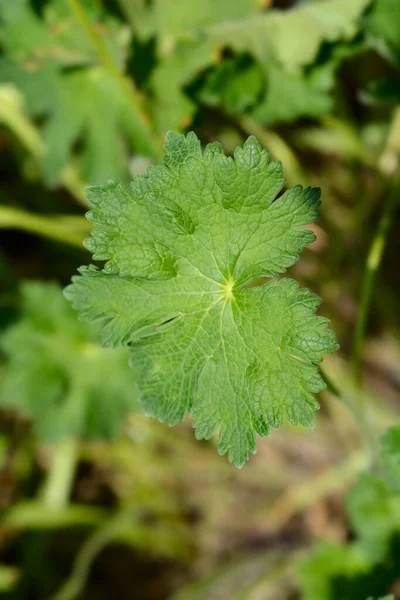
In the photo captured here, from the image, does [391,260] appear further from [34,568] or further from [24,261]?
[34,568]

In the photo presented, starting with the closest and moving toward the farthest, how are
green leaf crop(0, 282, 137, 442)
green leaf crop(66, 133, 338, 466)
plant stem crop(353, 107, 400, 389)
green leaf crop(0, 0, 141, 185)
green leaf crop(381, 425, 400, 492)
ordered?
green leaf crop(66, 133, 338, 466) → green leaf crop(381, 425, 400, 492) → plant stem crop(353, 107, 400, 389) → green leaf crop(0, 0, 141, 185) → green leaf crop(0, 282, 137, 442)

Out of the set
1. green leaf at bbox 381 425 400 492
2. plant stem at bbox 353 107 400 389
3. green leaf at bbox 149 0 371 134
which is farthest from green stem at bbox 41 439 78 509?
green leaf at bbox 381 425 400 492

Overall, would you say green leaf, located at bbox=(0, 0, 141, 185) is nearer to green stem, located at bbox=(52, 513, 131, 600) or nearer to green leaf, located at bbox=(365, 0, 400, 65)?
green leaf, located at bbox=(365, 0, 400, 65)

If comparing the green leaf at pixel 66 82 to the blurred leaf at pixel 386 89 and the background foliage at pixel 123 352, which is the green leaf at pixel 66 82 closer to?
the background foliage at pixel 123 352

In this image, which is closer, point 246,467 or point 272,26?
point 272,26

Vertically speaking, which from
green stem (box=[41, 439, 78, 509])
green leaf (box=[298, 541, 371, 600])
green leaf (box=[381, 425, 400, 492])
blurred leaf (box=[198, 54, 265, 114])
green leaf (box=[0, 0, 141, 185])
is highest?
green leaf (box=[0, 0, 141, 185])

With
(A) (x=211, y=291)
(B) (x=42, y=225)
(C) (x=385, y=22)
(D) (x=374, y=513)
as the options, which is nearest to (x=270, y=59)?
(C) (x=385, y=22)

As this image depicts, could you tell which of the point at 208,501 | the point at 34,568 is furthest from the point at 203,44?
the point at 34,568

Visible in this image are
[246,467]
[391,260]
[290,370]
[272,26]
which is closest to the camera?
[290,370]
